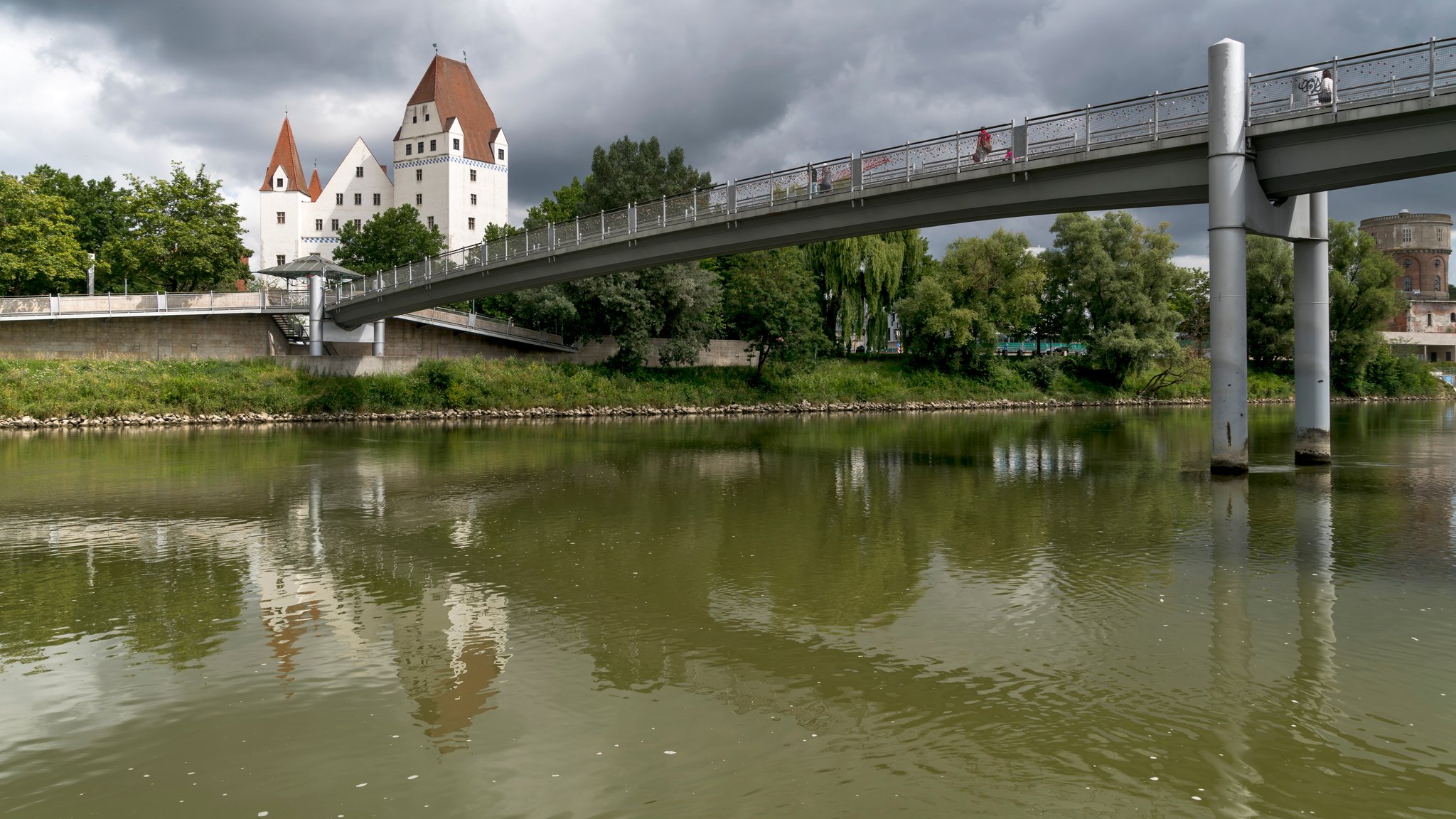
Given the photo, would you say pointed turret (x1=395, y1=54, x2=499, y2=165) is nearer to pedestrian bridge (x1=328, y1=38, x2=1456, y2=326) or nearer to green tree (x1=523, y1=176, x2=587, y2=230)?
green tree (x1=523, y1=176, x2=587, y2=230)

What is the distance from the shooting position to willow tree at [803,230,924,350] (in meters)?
64.1

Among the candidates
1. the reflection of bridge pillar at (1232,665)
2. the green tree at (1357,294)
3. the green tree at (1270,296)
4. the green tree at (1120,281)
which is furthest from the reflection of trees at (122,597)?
the green tree at (1357,294)

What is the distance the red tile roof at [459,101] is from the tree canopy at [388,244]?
24.6 m

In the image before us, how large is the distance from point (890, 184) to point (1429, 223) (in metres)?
124

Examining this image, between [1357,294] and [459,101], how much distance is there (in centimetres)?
8273

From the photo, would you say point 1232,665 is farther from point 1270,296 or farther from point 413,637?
point 1270,296

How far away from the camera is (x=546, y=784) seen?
5.70 metres

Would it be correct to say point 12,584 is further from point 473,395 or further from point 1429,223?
point 1429,223

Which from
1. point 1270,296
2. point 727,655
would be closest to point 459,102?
point 1270,296

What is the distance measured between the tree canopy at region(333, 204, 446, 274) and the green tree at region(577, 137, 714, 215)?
19.0 metres

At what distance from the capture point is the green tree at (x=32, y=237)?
53406 millimetres

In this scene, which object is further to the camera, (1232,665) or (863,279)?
(863,279)

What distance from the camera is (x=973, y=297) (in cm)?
6356

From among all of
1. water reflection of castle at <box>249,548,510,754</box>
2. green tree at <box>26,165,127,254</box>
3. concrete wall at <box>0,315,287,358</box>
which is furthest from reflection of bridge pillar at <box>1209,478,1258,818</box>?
green tree at <box>26,165,127,254</box>
